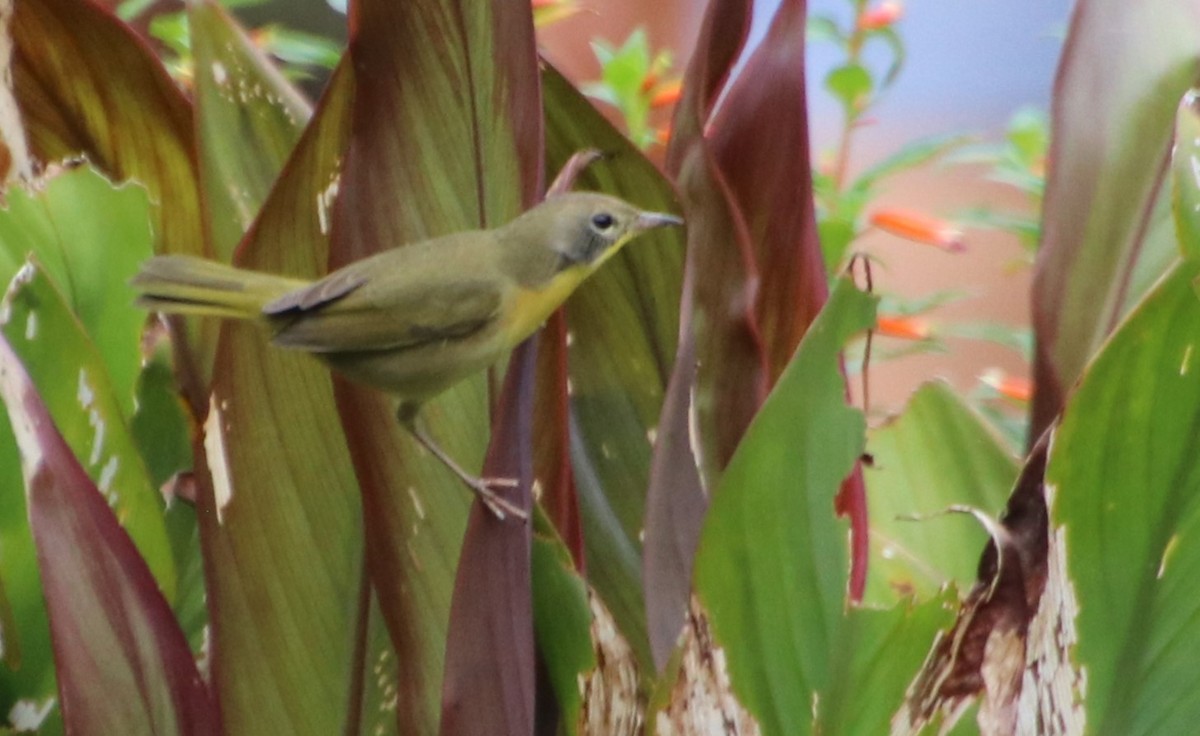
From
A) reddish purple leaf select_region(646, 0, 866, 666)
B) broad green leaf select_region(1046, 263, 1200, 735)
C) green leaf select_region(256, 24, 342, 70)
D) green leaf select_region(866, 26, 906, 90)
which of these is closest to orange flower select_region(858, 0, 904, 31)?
green leaf select_region(866, 26, 906, 90)

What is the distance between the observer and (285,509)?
43 cm

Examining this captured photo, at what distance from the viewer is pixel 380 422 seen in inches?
16.9

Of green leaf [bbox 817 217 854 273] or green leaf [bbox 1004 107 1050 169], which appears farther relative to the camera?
green leaf [bbox 1004 107 1050 169]

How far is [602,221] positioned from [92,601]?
21cm

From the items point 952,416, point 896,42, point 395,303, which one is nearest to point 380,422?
point 395,303

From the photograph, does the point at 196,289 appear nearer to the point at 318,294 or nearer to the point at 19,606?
the point at 318,294

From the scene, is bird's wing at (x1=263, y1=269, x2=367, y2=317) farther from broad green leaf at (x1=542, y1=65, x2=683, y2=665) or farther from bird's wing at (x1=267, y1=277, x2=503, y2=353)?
broad green leaf at (x1=542, y1=65, x2=683, y2=665)

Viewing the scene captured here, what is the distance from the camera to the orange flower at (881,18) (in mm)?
1087

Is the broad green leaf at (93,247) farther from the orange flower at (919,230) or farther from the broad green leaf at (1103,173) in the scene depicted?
the orange flower at (919,230)

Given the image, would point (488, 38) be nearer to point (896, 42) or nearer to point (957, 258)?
point (896, 42)

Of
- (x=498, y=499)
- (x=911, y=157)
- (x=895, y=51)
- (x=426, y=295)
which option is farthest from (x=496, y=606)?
(x=895, y=51)

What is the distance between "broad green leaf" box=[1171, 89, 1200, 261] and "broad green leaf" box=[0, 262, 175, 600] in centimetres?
37

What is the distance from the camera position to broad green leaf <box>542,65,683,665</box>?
493 mm

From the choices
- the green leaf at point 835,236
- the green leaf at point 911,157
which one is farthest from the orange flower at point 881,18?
the green leaf at point 835,236
